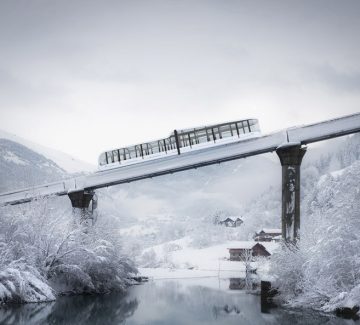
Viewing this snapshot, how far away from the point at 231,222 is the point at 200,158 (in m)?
110

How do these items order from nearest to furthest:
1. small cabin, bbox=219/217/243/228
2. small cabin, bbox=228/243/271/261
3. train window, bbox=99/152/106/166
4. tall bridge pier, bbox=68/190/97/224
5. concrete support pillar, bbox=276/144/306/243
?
concrete support pillar, bbox=276/144/306/243 < tall bridge pier, bbox=68/190/97/224 < train window, bbox=99/152/106/166 < small cabin, bbox=228/243/271/261 < small cabin, bbox=219/217/243/228

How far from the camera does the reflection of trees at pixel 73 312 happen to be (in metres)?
20.3

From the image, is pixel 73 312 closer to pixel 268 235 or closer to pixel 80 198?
pixel 80 198

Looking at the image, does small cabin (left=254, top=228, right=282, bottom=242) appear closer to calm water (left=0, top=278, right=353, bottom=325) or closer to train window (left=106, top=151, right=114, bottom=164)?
calm water (left=0, top=278, right=353, bottom=325)

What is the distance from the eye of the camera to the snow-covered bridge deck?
26.8 meters

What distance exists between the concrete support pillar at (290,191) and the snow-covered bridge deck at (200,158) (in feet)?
1.93

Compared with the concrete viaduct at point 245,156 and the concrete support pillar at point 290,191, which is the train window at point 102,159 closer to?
the concrete viaduct at point 245,156

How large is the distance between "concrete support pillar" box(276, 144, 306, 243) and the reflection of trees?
446 inches

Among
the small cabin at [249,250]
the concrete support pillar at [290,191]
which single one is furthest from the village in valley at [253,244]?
the concrete support pillar at [290,191]

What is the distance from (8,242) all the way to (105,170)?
36.7ft

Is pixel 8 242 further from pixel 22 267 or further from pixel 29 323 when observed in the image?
pixel 29 323

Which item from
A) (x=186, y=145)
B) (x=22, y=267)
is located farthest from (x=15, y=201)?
(x=186, y=145)

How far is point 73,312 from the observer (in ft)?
75.8

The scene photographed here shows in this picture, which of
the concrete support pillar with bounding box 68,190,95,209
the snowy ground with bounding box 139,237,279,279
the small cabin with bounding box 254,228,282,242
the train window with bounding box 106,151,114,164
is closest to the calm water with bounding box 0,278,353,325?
the concrete support pillar with bounding box 68,190,95,209
